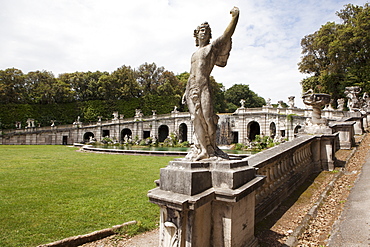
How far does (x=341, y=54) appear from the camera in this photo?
2853 centimetres

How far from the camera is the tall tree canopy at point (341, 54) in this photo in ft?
87.9

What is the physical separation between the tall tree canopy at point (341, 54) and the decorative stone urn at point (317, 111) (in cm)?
2449

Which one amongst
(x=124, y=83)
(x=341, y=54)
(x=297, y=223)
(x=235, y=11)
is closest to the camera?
(x=235, y=11)

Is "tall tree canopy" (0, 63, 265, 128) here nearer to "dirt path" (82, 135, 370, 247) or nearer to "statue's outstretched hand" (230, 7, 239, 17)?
"dirt path" (82, 135, 370, 247)

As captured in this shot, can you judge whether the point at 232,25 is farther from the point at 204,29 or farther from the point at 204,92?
the point at 204,92

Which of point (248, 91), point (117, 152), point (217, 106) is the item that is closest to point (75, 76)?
point (217, 106)

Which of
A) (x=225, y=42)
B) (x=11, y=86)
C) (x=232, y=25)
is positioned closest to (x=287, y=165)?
(x=225, y=42)

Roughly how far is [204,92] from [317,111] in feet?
22.3

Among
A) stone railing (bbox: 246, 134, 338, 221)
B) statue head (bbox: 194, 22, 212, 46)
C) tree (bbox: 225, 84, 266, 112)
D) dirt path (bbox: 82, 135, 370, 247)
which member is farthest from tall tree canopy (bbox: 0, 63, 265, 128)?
statue head (bbox: 194, 22, 212, 46)

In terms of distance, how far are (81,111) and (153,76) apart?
1730cm

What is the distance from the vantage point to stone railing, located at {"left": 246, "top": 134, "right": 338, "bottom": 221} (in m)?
4.38

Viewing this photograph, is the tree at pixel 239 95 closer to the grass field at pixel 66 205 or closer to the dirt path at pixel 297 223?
the grass field at pixel 66 205

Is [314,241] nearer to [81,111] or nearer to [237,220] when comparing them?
[237,220]

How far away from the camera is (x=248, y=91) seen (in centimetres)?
6638
